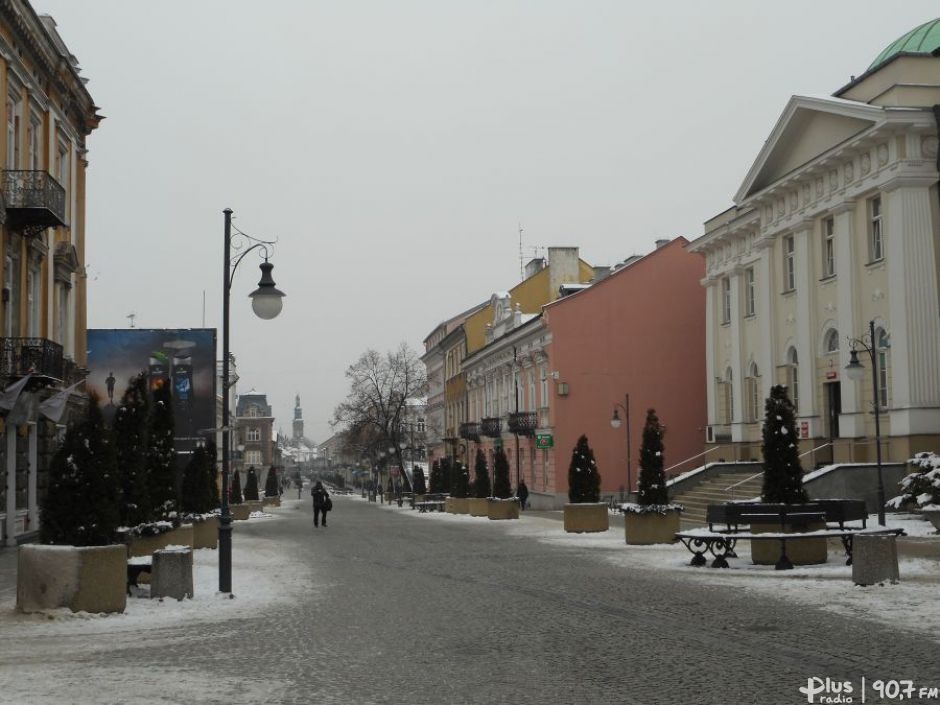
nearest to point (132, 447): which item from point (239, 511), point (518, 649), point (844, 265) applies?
point (518, 649)

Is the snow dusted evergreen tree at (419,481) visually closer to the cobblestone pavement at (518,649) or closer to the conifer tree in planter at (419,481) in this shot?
the conifer tree in planter at (419,481)

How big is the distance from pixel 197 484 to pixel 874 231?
66.4 feet

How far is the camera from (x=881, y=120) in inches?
1172

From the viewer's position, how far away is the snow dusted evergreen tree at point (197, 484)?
25.6 metres

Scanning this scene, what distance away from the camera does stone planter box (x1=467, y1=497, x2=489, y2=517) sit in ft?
141

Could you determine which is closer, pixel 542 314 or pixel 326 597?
pixel 326 597

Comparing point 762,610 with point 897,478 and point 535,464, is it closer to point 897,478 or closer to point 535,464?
point 897,478

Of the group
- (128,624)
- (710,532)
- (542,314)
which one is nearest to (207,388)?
(542,314)

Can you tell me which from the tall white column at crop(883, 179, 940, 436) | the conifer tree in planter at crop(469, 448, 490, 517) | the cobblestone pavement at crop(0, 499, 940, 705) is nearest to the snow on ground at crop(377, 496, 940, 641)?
the cobblestone pavement at crop(0, 499, 940, 705)

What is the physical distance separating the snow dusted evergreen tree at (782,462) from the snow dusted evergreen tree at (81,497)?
10654 mm

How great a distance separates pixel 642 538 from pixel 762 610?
35.9ft

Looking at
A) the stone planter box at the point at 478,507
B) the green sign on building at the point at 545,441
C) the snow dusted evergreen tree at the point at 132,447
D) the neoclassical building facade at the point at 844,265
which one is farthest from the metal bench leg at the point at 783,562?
the green sign on building at the point at 545,441

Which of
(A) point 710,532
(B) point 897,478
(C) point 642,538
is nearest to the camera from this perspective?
(A) point 710,532

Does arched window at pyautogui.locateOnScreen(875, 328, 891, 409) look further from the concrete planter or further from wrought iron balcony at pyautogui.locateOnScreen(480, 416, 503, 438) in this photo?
wrought iron balcony at pyautogui.locateOnScreen(480, 416, 503, 438)
